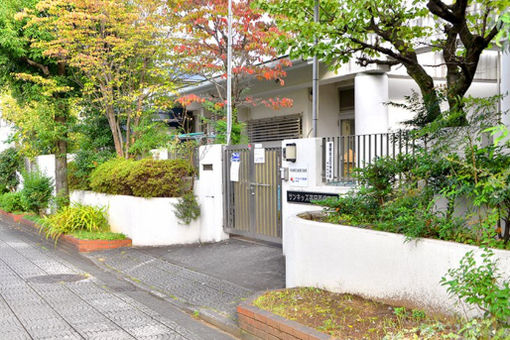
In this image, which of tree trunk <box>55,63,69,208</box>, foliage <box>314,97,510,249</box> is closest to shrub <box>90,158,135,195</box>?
tree trunk <box>55,63,69,208</box>

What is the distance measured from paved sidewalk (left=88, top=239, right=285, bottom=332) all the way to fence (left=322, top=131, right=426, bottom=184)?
194 centimetres

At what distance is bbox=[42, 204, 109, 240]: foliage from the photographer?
510 inches

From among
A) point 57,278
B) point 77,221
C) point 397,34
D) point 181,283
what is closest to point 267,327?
point 181,283

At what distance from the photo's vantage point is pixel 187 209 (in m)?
11.8

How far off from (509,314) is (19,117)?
1901 centimetres

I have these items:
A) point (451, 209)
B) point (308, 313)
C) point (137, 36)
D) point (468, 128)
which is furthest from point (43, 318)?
point (137, 36)

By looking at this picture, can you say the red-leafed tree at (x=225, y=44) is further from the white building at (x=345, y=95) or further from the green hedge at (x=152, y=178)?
the green hedge at (x=152, y=178)

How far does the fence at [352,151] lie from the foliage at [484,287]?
114 inches

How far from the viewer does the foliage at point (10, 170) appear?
73.3 ft

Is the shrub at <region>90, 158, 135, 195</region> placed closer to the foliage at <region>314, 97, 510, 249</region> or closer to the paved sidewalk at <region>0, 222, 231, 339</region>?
the paved sidewalk at <region>0, 222, 231, 339</region>

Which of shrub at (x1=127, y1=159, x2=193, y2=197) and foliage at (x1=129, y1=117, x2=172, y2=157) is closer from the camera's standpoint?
shrub at (x1=127, y1=159, x2=193, y2=197)

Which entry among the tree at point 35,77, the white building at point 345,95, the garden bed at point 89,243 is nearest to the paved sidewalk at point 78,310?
the garden bed at point 89,243

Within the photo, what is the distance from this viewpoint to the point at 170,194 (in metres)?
12.0

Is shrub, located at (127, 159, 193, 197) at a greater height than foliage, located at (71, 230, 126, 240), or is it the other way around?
shrub, located at (127, 159, 193, 197)
